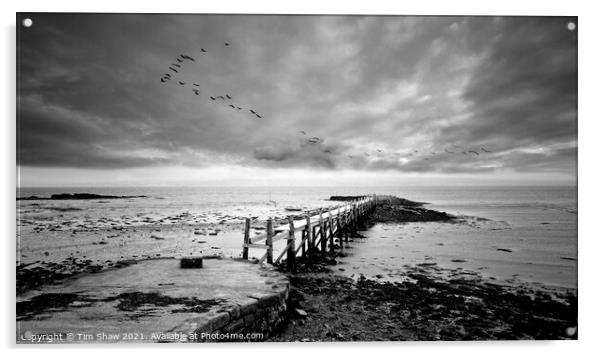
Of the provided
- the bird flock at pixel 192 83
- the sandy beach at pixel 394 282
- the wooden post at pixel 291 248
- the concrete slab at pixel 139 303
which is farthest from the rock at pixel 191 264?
the bird flock at pixel 192 83

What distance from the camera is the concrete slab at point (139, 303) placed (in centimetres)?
403

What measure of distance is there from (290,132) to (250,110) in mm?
1294

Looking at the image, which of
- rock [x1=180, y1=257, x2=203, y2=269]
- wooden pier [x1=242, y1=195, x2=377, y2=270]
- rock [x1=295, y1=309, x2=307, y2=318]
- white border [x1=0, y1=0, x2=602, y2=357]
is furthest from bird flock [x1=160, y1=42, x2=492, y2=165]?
rock [x1=295, y1=309, x2=307, y2=318]

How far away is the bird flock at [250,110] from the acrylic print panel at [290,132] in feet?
0.14

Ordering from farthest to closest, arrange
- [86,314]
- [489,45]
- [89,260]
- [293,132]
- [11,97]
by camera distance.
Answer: [89,260]
[293,132]
[489,45]
[11,97]
[86,314]

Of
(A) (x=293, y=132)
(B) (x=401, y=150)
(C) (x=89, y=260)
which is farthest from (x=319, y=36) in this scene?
(C) (x=89, y=260)

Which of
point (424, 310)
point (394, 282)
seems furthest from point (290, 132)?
point (424, 310)

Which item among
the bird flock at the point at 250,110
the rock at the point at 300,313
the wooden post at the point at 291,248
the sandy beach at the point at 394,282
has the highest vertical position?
the bird flock at the point at 250,110

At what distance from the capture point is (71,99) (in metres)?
6.36

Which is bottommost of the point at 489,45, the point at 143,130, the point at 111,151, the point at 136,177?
the point at 136,177

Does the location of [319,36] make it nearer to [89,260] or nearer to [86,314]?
[86,314]

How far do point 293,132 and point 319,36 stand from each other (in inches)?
104

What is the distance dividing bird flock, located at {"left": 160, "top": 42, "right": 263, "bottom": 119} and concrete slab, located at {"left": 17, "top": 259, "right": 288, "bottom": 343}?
3671mm

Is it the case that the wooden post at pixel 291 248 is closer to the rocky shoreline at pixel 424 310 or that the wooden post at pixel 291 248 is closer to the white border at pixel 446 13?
the rocky shoreline at pixel 424 310
